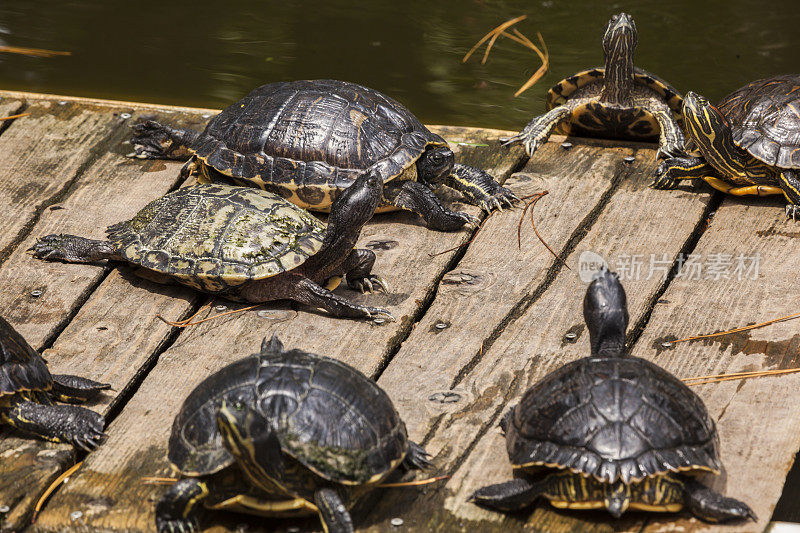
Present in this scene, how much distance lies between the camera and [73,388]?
3.36 metres

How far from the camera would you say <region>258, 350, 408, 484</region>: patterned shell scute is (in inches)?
107

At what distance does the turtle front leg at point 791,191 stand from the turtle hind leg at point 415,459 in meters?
2.41

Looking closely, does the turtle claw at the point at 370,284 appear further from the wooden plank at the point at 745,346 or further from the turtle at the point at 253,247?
the wooden plank at the point at 745,346

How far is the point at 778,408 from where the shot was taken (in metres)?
3.31

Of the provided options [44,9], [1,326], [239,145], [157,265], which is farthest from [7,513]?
[44,9]

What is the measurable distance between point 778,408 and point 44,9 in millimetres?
7954

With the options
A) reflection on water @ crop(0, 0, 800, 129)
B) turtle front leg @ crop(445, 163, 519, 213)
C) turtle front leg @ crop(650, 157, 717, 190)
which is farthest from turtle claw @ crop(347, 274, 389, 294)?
reflection on water @ crop(0, 0, 800, 129)

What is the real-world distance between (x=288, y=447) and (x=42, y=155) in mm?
3069

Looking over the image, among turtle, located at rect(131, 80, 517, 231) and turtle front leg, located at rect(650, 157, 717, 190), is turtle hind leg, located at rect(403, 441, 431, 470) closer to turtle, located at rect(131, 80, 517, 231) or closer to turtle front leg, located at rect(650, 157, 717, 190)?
turtle, located at rect(131, 80, 517, 231)

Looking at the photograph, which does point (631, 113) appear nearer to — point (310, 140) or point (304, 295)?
point (310, 140)

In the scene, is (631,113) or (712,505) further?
(631,113)

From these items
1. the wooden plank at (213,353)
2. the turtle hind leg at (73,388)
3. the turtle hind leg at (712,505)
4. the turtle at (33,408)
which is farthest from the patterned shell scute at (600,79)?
the turtle at (33,408)

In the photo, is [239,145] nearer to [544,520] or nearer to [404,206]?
[404,206]

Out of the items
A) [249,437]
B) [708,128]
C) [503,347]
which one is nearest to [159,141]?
[503,347]
